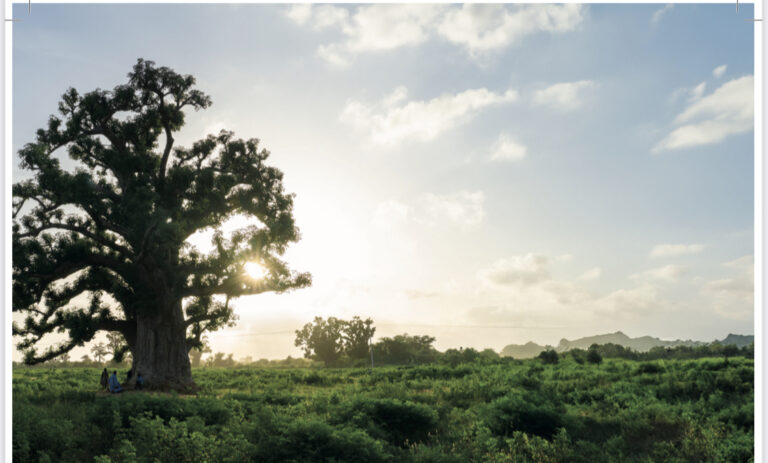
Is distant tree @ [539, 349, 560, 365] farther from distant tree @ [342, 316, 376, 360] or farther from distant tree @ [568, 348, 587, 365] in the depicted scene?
distant tree @ [342, 316, 376, 360]

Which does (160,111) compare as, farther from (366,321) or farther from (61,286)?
(366,321)

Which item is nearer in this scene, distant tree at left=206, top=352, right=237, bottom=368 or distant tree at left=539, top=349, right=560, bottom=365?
distant tree at left=539, top=349, right=560, bottom=365

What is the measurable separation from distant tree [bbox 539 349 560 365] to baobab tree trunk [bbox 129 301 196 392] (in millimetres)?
27135

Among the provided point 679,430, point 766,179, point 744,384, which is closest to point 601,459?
point 679,430

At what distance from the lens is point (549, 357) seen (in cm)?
4238

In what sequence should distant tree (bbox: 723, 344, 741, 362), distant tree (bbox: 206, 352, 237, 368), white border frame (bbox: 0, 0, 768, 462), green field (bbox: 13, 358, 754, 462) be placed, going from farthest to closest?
distant tree (bbox: 206, 352, 237, 368)
distant tree (bbox: 723, 344, 741, 362)
green field (bbox: 13, 358, 754, 462)
white border frame (bbox: 0, 0, 768, 462)

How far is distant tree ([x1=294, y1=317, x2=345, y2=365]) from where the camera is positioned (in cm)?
7269

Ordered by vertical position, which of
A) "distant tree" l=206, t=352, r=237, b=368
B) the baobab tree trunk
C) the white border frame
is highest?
the white border frame

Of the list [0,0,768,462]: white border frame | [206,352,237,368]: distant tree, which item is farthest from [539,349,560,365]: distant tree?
[206,352,237,368]: distant tree

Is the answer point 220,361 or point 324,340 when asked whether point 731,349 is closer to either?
point 324,340

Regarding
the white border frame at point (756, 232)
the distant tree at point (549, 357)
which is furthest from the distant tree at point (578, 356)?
the white border frame at point (756, 232)

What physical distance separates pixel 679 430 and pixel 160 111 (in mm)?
25973

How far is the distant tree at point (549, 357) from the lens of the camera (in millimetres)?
41719

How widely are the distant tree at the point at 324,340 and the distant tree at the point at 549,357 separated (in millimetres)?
35015
